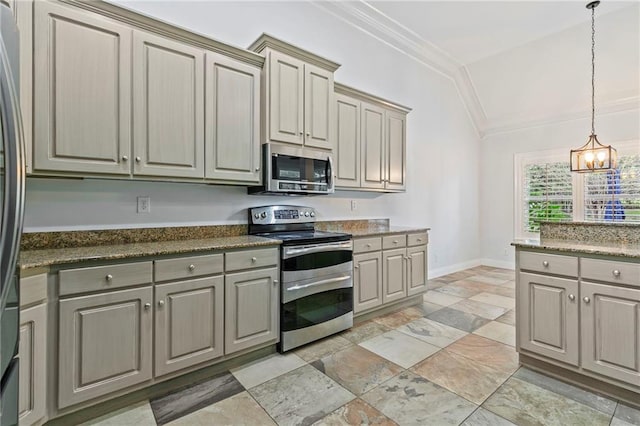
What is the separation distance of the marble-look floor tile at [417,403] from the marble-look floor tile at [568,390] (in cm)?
62

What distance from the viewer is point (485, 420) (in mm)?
1676

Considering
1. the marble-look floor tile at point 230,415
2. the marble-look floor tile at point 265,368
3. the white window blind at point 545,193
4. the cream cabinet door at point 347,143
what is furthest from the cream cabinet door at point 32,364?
the white window blind at point 545,193

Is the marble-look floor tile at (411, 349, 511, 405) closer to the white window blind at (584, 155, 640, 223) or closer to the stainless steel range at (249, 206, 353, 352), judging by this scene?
the stainless steel range at (249, 206, 353, 352)

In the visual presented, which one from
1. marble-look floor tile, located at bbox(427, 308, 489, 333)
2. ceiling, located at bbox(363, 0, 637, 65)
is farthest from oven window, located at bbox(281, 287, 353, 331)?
ceiling, located at bbox(363, 0, 637, 65)

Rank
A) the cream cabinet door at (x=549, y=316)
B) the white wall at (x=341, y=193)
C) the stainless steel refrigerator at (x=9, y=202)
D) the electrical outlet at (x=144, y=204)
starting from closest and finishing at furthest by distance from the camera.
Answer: the stainless steel refrigerator at (x=9, y=202)
the cream cabinet door at (x=549, y=316)
the white wall at (x=341, y=193)
the electrical outlet at (x=144, y=204)

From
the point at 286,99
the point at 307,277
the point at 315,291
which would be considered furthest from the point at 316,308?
the point at 286,99

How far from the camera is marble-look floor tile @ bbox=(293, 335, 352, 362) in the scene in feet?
7.88

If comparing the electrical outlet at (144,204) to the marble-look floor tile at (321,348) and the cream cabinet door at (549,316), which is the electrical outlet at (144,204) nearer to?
the marble-look floor tile at (321,348)

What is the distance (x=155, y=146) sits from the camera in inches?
81.1

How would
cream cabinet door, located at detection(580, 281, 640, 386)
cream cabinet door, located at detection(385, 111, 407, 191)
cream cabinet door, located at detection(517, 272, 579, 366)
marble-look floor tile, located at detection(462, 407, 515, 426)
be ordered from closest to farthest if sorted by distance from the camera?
marble-look floor tile, located at detection(462, 407, 515, 426)
cream cabinet door, located at detection(580, 281, 640, 386)
cream cabinet door, located at detection(517, 272, 579, 366)
cream cabinet door, located at detection(385, 111, 407, 191)

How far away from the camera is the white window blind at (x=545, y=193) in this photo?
199 inches

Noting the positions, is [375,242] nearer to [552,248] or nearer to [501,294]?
[552,248]

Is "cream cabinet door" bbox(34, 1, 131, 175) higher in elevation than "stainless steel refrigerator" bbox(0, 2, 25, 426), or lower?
higher

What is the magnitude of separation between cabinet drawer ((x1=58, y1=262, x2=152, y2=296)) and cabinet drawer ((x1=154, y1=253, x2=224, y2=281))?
0.07 metres
